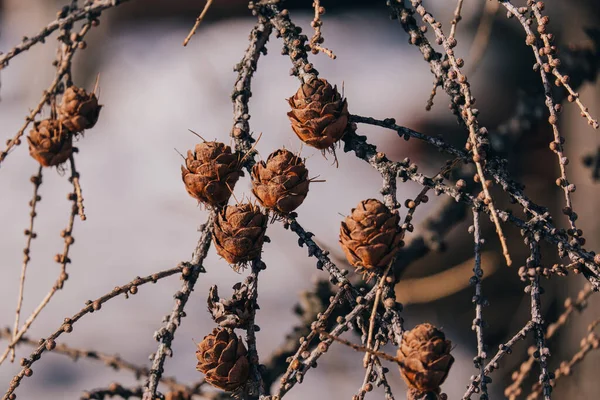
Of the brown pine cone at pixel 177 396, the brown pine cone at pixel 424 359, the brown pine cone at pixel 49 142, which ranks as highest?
the brown pine cone at pixel 49 142

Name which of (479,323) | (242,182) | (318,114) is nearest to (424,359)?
(479,323)

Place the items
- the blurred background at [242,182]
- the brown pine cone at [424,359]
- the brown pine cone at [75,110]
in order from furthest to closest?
1. the blurred background at [242,182]
2. the brown pine cone at [75,110]
3. the brown pine cone at [424,359]

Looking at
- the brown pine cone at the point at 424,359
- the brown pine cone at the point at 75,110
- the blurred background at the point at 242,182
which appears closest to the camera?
the brown pine cone at the point at 424,359

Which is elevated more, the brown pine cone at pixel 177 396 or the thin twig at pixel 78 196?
the thin twig at pixel 78 196

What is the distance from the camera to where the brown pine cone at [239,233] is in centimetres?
48

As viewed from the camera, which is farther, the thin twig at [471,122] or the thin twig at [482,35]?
the thin twig at [482,35]

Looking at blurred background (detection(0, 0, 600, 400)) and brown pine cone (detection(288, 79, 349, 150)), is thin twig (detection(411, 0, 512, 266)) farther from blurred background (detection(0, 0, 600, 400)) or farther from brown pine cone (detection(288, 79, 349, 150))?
blurred background (detection(0, 0, 600, 400))

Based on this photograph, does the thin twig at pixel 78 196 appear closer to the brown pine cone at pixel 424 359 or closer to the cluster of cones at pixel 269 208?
the cluster of cones at pixel 269 208

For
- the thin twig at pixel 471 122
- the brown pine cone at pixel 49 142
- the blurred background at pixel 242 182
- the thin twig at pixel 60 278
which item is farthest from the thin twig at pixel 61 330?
the blurred background at pixel 242 182

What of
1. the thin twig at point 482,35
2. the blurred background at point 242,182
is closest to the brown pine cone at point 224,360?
the blurred background at point 242,182

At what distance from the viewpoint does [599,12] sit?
4.08ft

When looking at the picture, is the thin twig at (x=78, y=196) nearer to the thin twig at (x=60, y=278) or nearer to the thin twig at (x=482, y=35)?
the thin twig at (x=60, y=278)

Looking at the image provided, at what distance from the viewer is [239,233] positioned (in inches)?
18.9

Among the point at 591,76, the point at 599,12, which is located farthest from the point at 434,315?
the point at 599,12
